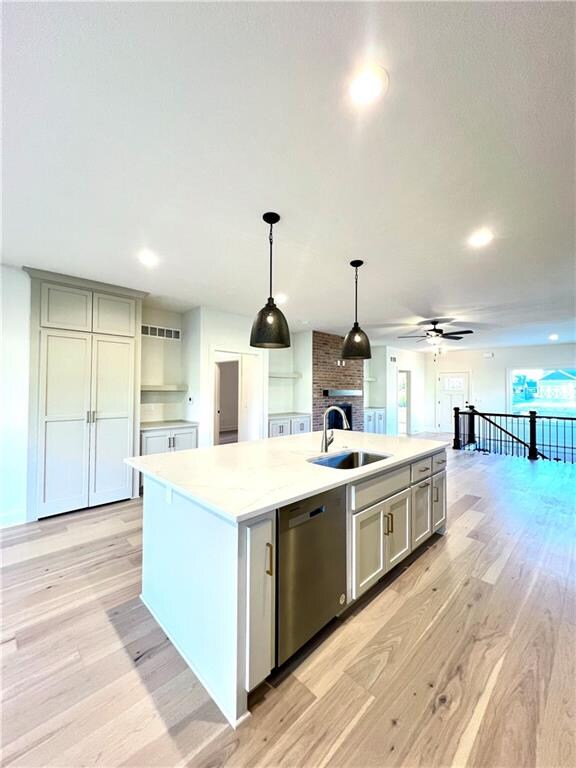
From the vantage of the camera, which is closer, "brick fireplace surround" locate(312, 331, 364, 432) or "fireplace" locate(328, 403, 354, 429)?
"brick fireplace surround" locate(312, 331, 364, 432)

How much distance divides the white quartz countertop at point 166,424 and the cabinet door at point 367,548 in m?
3.22

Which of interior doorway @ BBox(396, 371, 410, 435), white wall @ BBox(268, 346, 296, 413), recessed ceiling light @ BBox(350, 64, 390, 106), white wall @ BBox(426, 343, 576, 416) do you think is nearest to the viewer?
recessed ceiling light @ BBox(350, 64, 390, 106)

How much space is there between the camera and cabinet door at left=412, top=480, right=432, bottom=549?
2519 millimetres

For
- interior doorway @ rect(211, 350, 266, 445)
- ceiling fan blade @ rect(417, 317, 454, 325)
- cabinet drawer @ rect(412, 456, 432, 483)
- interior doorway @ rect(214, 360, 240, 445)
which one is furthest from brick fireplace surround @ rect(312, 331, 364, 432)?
cabinet drawer @ rect(412, 456, 432, 483)

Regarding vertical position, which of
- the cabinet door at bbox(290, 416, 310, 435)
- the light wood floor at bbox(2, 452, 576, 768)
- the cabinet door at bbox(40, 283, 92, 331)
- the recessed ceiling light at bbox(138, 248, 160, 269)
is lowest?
the light wood floor at bbox(2, 452, 576, 768)

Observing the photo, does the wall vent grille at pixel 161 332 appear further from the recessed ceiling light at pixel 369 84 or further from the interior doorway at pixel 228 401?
the recessed ceiling light at pixel 369 84

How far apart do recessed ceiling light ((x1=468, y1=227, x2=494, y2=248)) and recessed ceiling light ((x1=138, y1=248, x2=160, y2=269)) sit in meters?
2.76

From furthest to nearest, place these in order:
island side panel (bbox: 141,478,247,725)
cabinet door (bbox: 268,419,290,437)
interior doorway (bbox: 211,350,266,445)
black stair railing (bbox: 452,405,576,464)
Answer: black stair railing (bbox: 452,405,576,464) → cabinet door (bbox: 268,419,290,437) → interior doorway (bbox: 211,350,266,445) → island side panel (bbox: 141,478,247,725)

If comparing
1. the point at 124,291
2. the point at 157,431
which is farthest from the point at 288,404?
the point at 124,291

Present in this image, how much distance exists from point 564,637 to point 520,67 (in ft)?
9.21

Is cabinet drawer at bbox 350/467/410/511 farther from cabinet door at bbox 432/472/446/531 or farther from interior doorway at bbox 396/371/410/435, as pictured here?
interior doorway at bbox 396/371/410/435

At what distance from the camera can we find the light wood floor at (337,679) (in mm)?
1229

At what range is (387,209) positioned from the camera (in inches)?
85.5

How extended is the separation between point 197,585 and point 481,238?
10.3ft
